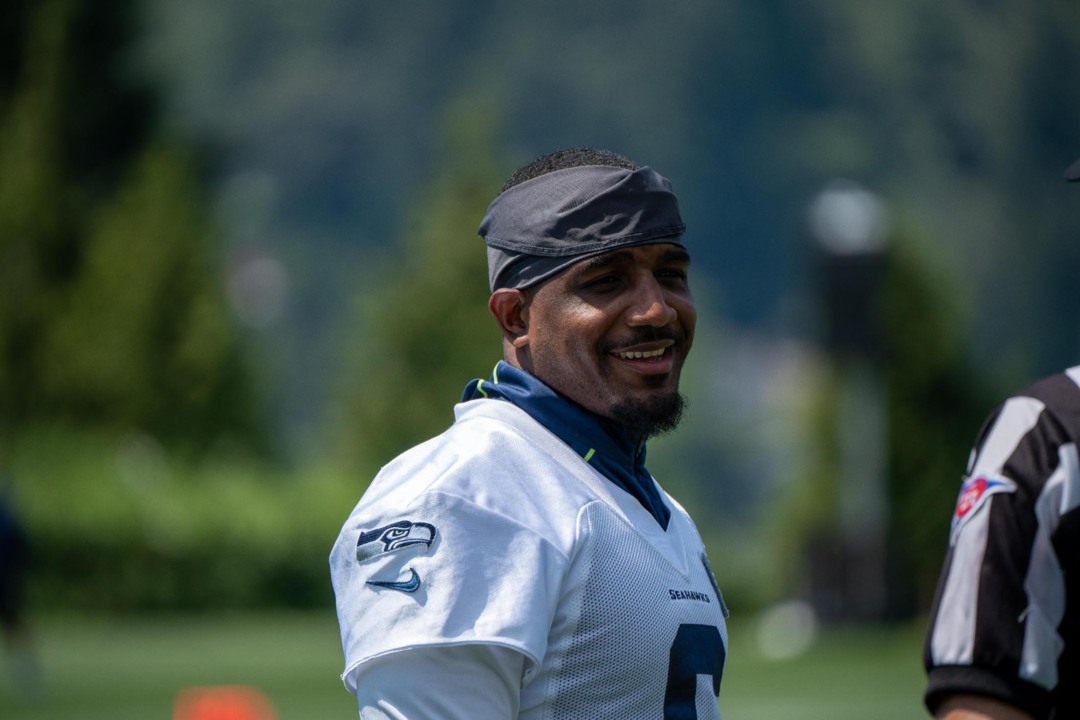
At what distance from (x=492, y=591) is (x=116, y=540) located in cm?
2936

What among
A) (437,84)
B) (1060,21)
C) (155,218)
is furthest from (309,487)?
(437,84)

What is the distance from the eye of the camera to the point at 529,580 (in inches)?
106

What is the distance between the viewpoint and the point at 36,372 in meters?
45.1

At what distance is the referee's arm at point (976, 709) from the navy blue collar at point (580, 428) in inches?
22.0

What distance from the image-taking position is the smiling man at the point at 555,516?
2.67 meters

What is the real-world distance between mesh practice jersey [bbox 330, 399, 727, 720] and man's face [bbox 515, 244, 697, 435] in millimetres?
135

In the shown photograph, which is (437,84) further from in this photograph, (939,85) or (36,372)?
(36,372)

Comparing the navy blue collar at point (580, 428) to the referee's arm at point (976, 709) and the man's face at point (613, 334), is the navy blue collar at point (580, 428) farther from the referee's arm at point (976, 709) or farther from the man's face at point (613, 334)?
the referee's arm at point (976, 709)

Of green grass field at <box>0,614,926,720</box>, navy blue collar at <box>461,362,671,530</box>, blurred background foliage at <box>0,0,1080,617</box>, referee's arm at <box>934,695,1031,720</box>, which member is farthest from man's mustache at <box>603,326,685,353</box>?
blurred background foliage at <box>0,0,1080,617</box>

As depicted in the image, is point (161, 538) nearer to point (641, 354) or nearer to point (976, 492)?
point (641, 354)

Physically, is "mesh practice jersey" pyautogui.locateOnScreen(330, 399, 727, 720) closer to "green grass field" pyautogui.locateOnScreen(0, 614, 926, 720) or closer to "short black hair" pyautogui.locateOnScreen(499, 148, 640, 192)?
"short black hair" pyautogui.locateOnScreen(499, 148, 640, 192)

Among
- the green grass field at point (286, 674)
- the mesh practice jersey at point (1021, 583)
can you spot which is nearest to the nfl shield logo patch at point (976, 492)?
the mesh practice jersey at point (1021, 583)

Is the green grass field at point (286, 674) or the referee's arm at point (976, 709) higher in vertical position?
the referee's arm at point (976, 709)

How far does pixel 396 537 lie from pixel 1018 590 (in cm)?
103
